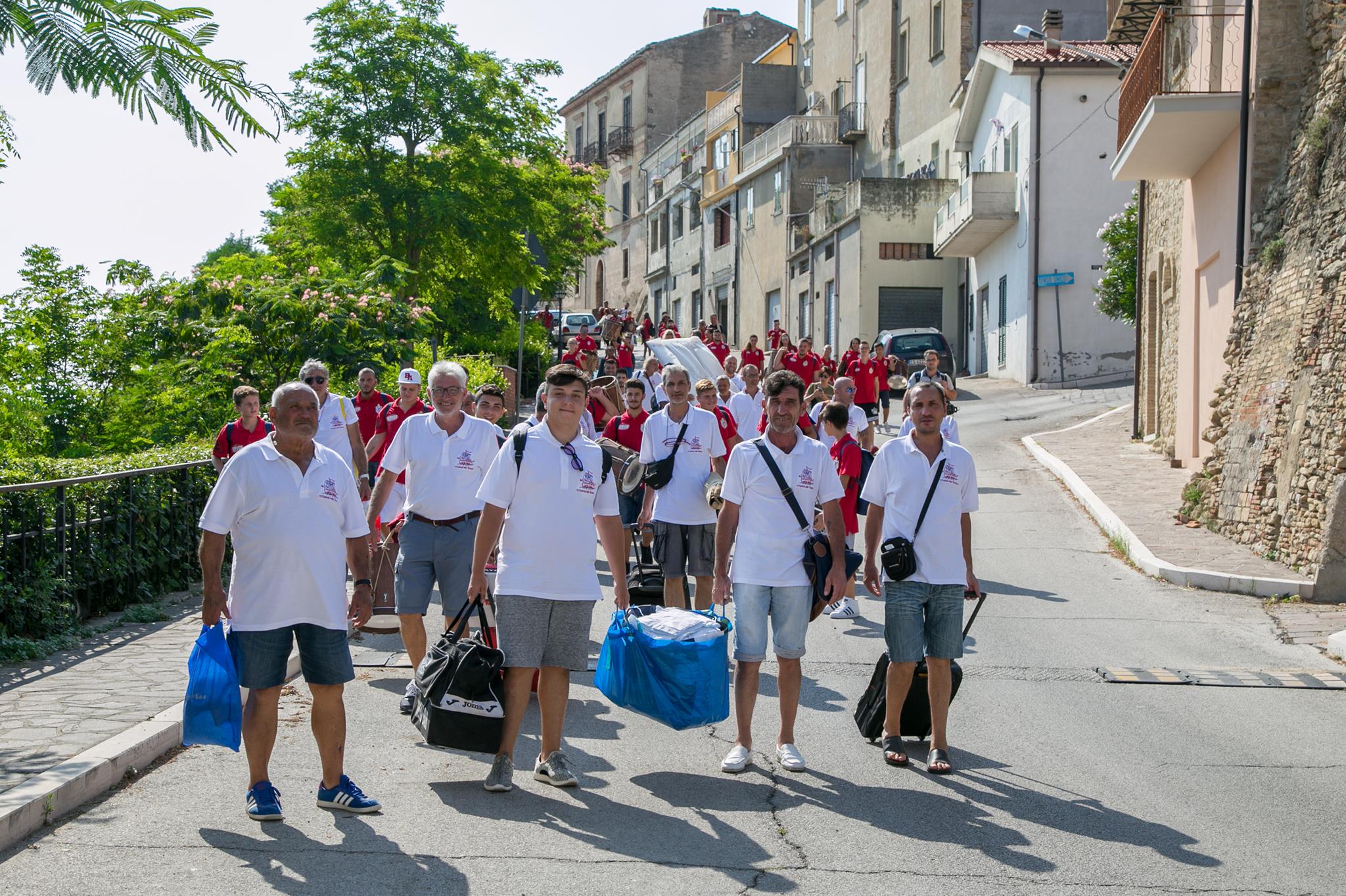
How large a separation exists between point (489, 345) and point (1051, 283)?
13.6m

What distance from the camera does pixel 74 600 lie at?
9.65 meters

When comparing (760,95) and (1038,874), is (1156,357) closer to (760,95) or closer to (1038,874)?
(1038,874)

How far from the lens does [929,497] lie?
6.84m

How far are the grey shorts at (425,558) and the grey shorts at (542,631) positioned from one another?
159 centimetres

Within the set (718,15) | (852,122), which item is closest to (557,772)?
(852,122)

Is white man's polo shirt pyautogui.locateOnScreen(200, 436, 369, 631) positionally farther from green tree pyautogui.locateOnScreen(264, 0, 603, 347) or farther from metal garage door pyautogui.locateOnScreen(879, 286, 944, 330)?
metal garage door pyautogui.locateOnScreen(879, 286, 944, 330)

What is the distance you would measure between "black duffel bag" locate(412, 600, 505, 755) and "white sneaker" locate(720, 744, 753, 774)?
113 cm

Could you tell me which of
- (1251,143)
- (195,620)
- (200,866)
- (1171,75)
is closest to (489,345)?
(1171,75)

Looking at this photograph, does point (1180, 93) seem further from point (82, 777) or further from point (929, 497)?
point (82, 777)

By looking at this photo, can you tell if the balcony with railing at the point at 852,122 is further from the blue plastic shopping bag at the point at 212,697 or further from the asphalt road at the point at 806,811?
the blue plastic shopping bag at the point at 212,697

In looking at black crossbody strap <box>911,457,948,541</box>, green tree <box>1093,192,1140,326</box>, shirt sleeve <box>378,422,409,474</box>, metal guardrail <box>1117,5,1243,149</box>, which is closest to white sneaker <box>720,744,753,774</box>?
black crossbody strap <box>911,457,948,541</box>

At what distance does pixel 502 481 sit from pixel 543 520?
259mm

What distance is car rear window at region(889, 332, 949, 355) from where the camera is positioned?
32.6m

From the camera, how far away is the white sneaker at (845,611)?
11131 mm
